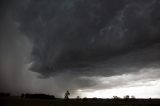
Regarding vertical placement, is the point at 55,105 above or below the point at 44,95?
below

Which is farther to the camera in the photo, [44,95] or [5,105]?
[44,95]

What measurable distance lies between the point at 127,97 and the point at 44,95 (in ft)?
156

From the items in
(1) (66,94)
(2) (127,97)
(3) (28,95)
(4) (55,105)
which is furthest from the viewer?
(3) (28,95)

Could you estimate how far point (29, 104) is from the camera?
7012 centimetres

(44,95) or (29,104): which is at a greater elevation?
(44,95)

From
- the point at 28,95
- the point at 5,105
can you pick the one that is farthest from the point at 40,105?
the point at 28,95

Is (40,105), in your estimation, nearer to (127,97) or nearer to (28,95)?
(127,97)

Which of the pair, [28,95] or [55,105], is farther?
[28,95]

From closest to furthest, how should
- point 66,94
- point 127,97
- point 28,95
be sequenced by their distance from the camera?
point 66,94
point 127,97
point 28,95

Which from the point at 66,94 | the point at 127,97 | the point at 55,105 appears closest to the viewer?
the point at 55,105

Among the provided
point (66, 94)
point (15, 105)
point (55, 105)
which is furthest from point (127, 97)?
point (15, 105)

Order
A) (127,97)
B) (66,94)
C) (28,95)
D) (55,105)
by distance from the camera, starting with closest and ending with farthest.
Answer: (55,105) → (66,94) → (127,97) → (28,95)

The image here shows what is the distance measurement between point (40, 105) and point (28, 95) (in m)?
52.8

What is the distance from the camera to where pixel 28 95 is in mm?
119875
